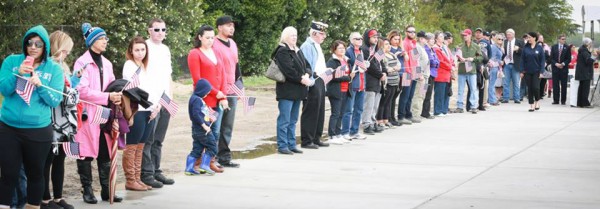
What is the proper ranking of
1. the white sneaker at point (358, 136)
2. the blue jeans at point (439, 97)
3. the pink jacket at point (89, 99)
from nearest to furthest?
the pink jacket at point (89, 99) → the white sneaker at point (358, 136) → the blue jeans at point (439, 97)

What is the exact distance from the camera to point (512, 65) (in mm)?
29359

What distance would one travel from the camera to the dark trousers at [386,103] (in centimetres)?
2027

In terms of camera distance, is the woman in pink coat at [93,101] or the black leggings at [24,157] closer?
the black leggings at [24,157]

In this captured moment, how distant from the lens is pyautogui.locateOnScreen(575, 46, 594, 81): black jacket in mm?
27562

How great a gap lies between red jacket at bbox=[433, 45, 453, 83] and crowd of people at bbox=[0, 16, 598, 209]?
0.03 meters

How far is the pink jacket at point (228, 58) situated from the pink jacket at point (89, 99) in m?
2.90

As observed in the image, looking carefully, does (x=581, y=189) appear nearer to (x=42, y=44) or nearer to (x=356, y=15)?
(x=42, y=44)

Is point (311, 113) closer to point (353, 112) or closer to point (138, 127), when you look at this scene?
point (353, 112)

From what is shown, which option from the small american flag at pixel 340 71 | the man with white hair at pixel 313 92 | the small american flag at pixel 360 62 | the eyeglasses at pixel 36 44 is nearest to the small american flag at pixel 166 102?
the eyeglasses at pixel 36 44

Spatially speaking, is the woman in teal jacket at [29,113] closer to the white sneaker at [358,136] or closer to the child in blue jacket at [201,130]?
the child in blue jacket at [201,130]

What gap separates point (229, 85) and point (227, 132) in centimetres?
60

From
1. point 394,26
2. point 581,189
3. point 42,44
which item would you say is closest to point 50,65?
point 42,44

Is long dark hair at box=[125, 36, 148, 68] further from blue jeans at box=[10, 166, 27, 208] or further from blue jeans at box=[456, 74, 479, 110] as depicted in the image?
blue jeans at box=[456, 74, 479, 110]

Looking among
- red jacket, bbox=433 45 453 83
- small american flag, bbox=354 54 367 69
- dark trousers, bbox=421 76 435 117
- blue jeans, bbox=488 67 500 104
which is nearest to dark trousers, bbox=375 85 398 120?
small american flag, bbox=354 54 367 69
